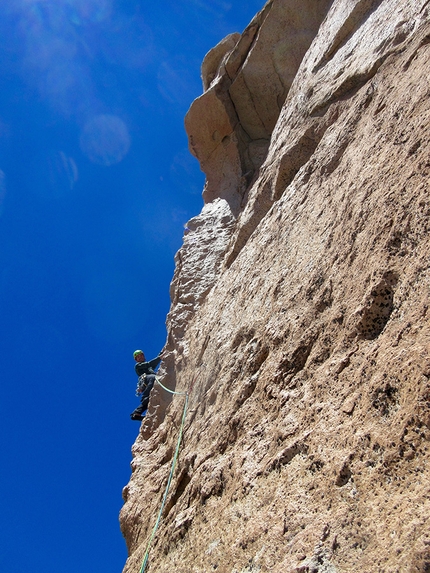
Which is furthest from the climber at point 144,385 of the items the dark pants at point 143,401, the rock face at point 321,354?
the rock face at point 321,354

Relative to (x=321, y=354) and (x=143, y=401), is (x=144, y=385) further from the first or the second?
(x=321, y=354)

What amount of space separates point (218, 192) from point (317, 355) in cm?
697

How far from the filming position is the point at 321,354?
3.41 m

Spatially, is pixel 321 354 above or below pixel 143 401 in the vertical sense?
below

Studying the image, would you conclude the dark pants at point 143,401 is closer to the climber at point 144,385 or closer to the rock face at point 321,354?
the climber at point 144,385

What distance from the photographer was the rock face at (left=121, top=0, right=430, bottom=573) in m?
2.36

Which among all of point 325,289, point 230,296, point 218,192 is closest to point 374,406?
point 325,289

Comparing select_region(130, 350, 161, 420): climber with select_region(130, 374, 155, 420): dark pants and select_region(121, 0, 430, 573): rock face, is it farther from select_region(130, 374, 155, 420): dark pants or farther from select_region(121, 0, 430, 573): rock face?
select_region(121, 0, 430, 573): rock face

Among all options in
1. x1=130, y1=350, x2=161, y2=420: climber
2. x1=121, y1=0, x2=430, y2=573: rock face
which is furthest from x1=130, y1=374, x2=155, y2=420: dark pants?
x1=121, y1=0, x2=430, y2=573: rock face

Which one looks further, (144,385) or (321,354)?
(144,385)

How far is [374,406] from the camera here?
8.47 feet

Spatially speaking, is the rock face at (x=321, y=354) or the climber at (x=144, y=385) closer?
the rock face at (x=321, y=354)

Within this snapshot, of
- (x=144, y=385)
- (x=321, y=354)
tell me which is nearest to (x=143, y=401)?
(x=144, y=385)

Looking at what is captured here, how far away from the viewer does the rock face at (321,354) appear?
2.36 m
